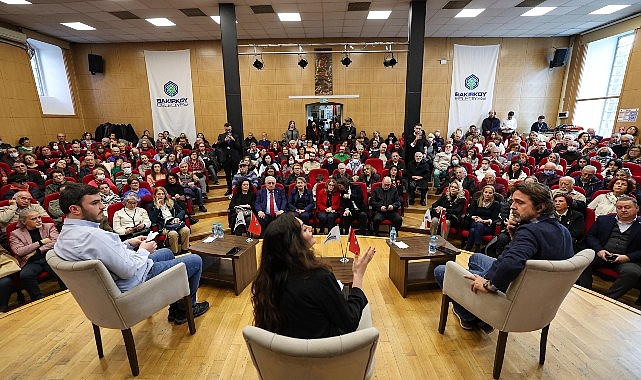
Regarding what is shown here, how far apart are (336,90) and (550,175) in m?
7.29

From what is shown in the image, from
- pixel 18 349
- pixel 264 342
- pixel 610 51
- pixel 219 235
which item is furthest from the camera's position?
pixel 610 51

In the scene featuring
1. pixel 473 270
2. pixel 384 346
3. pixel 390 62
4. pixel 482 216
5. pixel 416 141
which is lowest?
pixel 384 346

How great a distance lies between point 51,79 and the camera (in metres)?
10.0

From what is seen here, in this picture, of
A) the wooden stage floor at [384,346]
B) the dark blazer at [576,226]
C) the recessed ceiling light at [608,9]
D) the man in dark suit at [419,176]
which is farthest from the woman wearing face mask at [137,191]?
the recessed ceiling light at [608,9]

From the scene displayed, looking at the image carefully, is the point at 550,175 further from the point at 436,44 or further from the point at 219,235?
the point at 436,44

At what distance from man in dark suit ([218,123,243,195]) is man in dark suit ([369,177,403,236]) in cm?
361

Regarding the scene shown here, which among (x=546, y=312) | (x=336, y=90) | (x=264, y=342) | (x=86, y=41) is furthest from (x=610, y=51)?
(x=86, y=41)

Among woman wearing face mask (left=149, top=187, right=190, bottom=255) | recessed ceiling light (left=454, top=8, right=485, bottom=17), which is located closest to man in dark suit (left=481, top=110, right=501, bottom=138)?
recessed ceiling light (left=454, top=8, right=485, bottom=17)

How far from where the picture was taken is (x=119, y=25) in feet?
27.6

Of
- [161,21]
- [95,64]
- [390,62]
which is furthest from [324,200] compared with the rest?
[95,64]

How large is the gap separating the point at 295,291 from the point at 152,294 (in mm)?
1395

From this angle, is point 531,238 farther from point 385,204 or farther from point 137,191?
point 137,191

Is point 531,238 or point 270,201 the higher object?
point 531,238

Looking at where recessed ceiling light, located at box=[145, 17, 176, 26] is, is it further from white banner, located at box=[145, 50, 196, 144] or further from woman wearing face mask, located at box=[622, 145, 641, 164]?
woman wearing face mask, located at box=[622, 145, 641, 164]
